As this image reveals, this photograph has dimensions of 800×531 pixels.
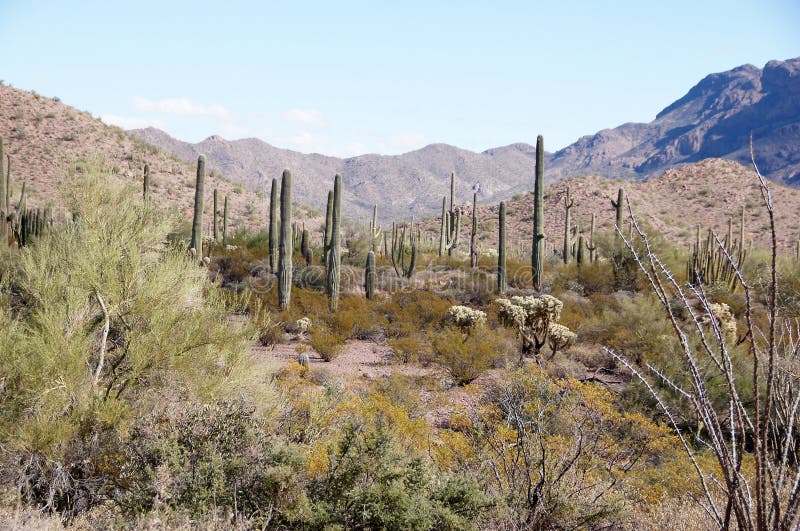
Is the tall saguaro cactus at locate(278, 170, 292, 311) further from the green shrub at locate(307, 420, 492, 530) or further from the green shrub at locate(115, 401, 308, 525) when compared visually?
the green shrub at locate(307, 420, 492, 530)

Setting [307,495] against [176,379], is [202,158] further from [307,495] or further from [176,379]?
[307,495]

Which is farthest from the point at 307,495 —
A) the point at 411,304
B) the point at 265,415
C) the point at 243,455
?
the point at 411,304

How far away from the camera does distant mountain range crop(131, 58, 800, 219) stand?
4759 inches

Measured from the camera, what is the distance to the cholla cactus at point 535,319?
48.4 ft

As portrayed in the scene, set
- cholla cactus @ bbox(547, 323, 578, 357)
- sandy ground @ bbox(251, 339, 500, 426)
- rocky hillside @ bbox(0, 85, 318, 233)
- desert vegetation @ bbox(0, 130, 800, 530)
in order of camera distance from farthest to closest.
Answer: rocky hillside @ bbox(0, 85, 318, 233) → cholla cactus @ bbox(547, 323, 578, 357) → sandy ground @ bbox(251, 339, 500, 426) → desert vegetation @ bbox(0, 130, 800, 530)

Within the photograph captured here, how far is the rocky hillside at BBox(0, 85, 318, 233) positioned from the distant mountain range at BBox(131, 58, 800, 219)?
55.5 metres

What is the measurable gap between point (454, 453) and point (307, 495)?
228cm

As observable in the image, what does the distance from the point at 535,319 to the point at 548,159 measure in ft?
605

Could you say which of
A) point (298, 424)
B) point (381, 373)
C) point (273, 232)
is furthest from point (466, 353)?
point (273, 232)

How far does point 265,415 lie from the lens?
736 cm

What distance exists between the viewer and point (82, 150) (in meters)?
43.6

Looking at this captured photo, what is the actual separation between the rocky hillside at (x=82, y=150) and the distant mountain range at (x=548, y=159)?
55.5 meters

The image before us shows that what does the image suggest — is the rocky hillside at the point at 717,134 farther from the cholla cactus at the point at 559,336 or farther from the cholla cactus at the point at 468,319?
the cholla cactus at the point at 559,336

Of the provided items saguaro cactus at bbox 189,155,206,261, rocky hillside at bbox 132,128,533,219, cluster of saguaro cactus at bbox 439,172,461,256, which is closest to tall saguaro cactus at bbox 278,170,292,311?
saguaro cactus at bbox 189,155,206,261
